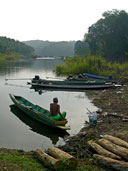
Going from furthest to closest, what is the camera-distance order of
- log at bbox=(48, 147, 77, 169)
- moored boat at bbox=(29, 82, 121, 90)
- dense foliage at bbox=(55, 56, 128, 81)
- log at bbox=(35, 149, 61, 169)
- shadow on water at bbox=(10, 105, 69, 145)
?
dense foliage at bbox=(55, 56, 128, 81)
moored boat at bbox=(29, 82, 121, 90)
shadow on water at bbox=(10, 105, 69, 145)
log at bbox=(48, 147, 77, 169)
log at bbox=(35, 149, 61, 169)

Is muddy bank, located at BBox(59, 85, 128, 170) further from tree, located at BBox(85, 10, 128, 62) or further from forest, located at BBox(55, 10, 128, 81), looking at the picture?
tree, located at BBox(85, 10, 128, 62)

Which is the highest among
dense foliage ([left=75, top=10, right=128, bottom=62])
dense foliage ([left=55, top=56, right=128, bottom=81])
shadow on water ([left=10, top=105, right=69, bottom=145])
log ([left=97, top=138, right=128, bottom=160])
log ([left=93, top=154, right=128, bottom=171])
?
dense foliage ([left=75, top=10, right=128, bottom=62])

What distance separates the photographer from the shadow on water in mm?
9316

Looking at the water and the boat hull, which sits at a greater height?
the boat hull

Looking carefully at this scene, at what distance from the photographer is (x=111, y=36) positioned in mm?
42281

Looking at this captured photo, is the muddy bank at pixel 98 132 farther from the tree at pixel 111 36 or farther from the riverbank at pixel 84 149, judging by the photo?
the tree at pixel 111 36

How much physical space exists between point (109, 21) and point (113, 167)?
4187 cm

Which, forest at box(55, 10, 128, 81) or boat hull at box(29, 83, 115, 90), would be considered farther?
forest at box(55, 10, 128, 81)

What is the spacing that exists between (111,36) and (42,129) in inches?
1402

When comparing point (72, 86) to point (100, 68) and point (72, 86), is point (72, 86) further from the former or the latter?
point (100, 68)

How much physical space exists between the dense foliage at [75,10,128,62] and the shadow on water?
2940 cm

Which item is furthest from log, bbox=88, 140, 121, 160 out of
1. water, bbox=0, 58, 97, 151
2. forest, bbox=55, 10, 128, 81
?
forest, bbox=55, 10, 128, 81

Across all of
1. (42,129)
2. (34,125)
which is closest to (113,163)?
(42,129)

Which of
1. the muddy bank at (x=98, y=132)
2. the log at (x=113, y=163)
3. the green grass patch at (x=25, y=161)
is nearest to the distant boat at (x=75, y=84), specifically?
the muddy bank at (x=98, y=132)
